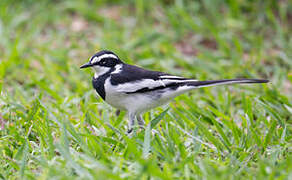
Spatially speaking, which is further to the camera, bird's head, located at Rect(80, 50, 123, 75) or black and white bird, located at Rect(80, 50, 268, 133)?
bird's head, located at Rect(80, 50, 123, 75)

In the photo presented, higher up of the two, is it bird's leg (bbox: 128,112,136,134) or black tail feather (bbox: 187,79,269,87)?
black tail feather (bbox: 187,79,269,87)

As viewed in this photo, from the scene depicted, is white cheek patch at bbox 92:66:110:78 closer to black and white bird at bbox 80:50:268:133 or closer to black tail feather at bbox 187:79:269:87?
black and white bird at bbox 80:50:268:133

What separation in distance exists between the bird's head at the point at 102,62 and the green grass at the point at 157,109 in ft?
1.59

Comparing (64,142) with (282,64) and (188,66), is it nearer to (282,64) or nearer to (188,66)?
(188,66)

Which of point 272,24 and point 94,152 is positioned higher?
point 272,24

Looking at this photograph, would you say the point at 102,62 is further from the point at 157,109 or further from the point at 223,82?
the point at 223,82

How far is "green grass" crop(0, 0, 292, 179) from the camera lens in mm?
3447

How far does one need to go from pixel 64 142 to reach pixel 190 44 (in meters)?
4.21

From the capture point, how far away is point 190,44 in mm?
7434

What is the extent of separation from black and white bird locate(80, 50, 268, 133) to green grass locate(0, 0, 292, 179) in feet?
0.75

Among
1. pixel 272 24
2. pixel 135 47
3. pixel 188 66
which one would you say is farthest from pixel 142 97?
pixel 272 24

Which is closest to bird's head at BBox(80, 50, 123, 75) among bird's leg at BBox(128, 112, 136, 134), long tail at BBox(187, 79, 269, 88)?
bird's leg at BBox(128, 112, 136, 134)

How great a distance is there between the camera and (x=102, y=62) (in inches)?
168

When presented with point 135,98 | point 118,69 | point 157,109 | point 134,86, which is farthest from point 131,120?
point 157,109
